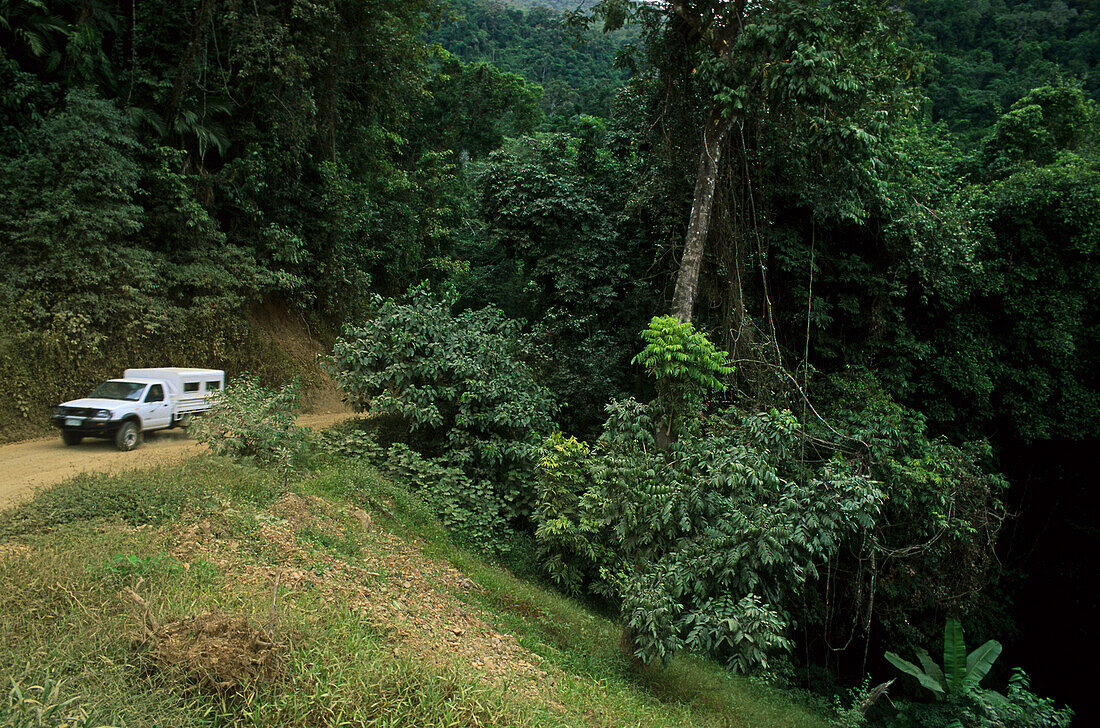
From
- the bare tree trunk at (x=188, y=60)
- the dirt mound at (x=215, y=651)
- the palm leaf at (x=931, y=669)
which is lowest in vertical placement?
the palm leaf at (x=931, y=669)

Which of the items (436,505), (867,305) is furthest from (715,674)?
(867,305)

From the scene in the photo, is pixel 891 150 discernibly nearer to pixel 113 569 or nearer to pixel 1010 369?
pixel 1010 369

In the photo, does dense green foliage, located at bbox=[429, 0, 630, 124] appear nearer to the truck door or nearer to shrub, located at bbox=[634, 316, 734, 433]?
the truck door

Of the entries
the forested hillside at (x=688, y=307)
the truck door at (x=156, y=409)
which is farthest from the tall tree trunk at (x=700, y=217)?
the truck door at (x=156, y=409)

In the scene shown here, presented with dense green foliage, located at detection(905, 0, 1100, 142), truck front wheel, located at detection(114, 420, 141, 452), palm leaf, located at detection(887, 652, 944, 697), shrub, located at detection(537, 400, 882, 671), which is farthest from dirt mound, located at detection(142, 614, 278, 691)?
dense green foliage, located at detection(905, 0, 1100, 142)

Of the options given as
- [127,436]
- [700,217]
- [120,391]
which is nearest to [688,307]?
[700,217]

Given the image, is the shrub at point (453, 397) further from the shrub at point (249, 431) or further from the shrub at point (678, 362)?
the shrub at point (678, 362)

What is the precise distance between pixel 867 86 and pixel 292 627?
10.2 m

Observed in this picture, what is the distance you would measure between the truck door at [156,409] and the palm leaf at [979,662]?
1371cm

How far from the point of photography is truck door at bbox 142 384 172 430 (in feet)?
34.2

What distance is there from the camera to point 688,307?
9.80 m

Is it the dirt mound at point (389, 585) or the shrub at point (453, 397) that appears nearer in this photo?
the dirt mound at point (389, 585)

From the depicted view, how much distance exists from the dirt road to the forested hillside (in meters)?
1.49

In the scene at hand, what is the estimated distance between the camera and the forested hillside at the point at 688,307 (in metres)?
7.67
